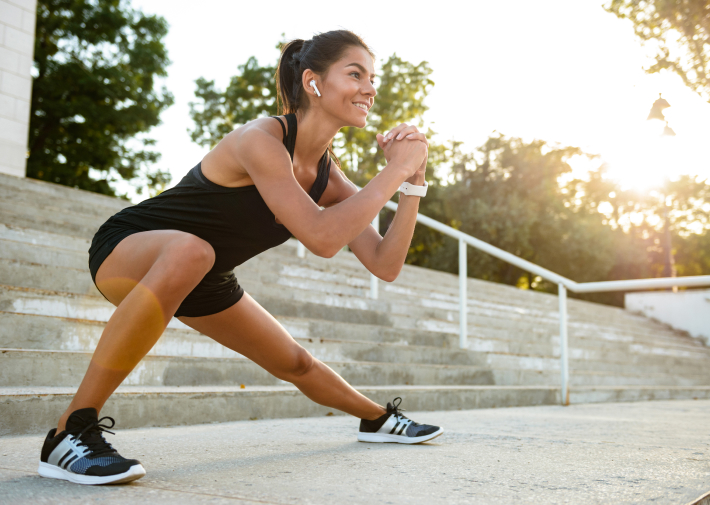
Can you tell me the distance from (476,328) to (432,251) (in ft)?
57.4

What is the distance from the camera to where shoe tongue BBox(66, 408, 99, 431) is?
58.8 inches

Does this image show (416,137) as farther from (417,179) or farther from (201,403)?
(201,403)

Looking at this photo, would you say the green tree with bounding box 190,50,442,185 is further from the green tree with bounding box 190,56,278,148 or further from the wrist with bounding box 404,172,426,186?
the wrist with bounding box 404,172,426,186

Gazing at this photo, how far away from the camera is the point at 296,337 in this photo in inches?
156

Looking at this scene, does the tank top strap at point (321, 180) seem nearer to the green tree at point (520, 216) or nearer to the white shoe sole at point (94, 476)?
the white shoe sole at point (94, 476)

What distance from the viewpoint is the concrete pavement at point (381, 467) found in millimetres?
1343

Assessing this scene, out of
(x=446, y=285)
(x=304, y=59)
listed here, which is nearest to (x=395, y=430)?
(x=304, y=59)

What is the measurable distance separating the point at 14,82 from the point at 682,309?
12741 mm

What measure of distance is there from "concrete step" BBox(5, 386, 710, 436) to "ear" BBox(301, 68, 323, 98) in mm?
1442

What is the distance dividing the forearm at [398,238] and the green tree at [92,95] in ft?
57.5

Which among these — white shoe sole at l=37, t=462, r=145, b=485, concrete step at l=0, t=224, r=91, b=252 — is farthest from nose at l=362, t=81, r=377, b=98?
concrete step at l=0, t=224, r=91, b=252

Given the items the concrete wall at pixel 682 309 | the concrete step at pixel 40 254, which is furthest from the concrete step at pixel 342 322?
the concrete wall at pixel 682 309

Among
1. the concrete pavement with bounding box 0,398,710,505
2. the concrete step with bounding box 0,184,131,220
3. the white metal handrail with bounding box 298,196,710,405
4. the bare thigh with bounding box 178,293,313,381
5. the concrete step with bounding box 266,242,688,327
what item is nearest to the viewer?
the concrete pavement with bounding box 0,398,710,505

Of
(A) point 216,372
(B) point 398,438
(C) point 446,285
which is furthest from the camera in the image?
(C) point 446,285
